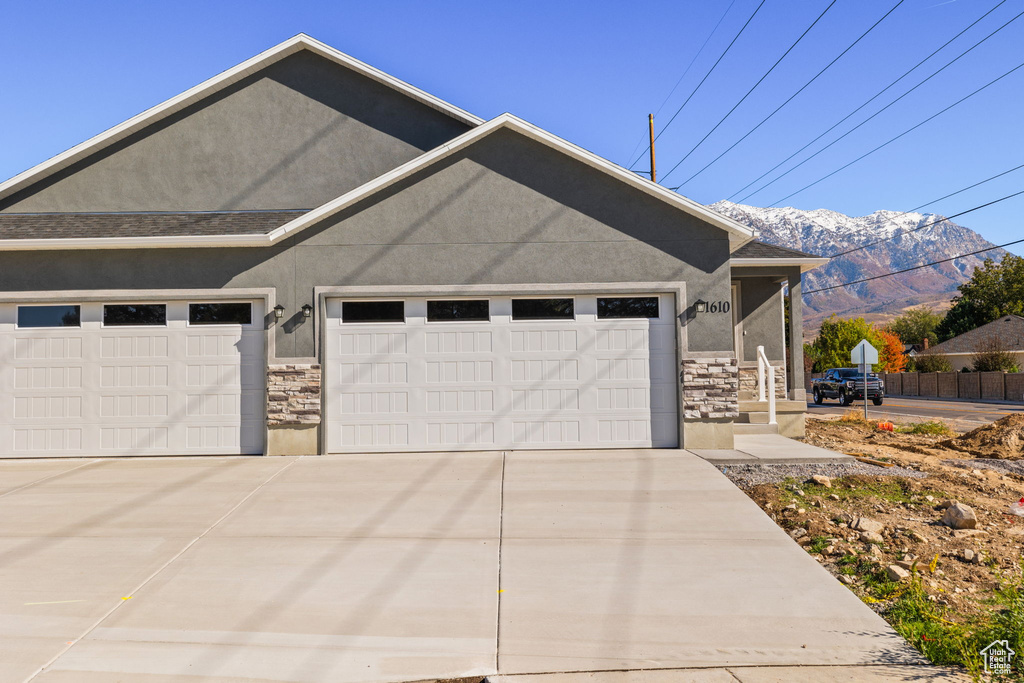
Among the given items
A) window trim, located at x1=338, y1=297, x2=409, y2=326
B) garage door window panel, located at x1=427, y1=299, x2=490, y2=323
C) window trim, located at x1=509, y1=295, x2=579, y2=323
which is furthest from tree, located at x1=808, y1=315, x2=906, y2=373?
window trim, located at x1=338, y1=297, x2=409, y2=326

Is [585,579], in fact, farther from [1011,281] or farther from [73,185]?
[1011,281]

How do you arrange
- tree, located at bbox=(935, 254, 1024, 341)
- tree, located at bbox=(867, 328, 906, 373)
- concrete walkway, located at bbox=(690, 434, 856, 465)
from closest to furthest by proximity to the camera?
concrete walkway, located at bbox=(690, 434, 856, 465)
tree, located at bbox=(935, 254, 1024, 341)
tree, located at bbox=(867, 328, 906, 373)

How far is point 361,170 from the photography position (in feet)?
45.0

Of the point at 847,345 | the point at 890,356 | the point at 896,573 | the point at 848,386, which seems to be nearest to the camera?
the point at 896,573

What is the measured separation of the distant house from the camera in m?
47.8

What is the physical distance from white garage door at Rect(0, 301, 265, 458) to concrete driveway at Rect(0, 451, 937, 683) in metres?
1.82

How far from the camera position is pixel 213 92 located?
13.5 m

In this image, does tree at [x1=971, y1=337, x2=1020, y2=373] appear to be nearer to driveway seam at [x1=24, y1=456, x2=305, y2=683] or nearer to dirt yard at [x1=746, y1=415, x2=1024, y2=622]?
dirt yard at [x1=746, y1=415, x2=1024, y2=622]

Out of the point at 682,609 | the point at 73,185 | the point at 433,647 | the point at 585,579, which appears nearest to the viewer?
the point at 433,647

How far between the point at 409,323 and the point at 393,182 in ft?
7.55

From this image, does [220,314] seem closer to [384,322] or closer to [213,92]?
[384,322]

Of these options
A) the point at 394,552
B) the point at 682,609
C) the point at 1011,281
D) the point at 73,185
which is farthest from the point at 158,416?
the point at 1011,281

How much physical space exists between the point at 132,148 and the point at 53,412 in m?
5.30

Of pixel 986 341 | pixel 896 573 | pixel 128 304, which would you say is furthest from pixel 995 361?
pixel 128 304
